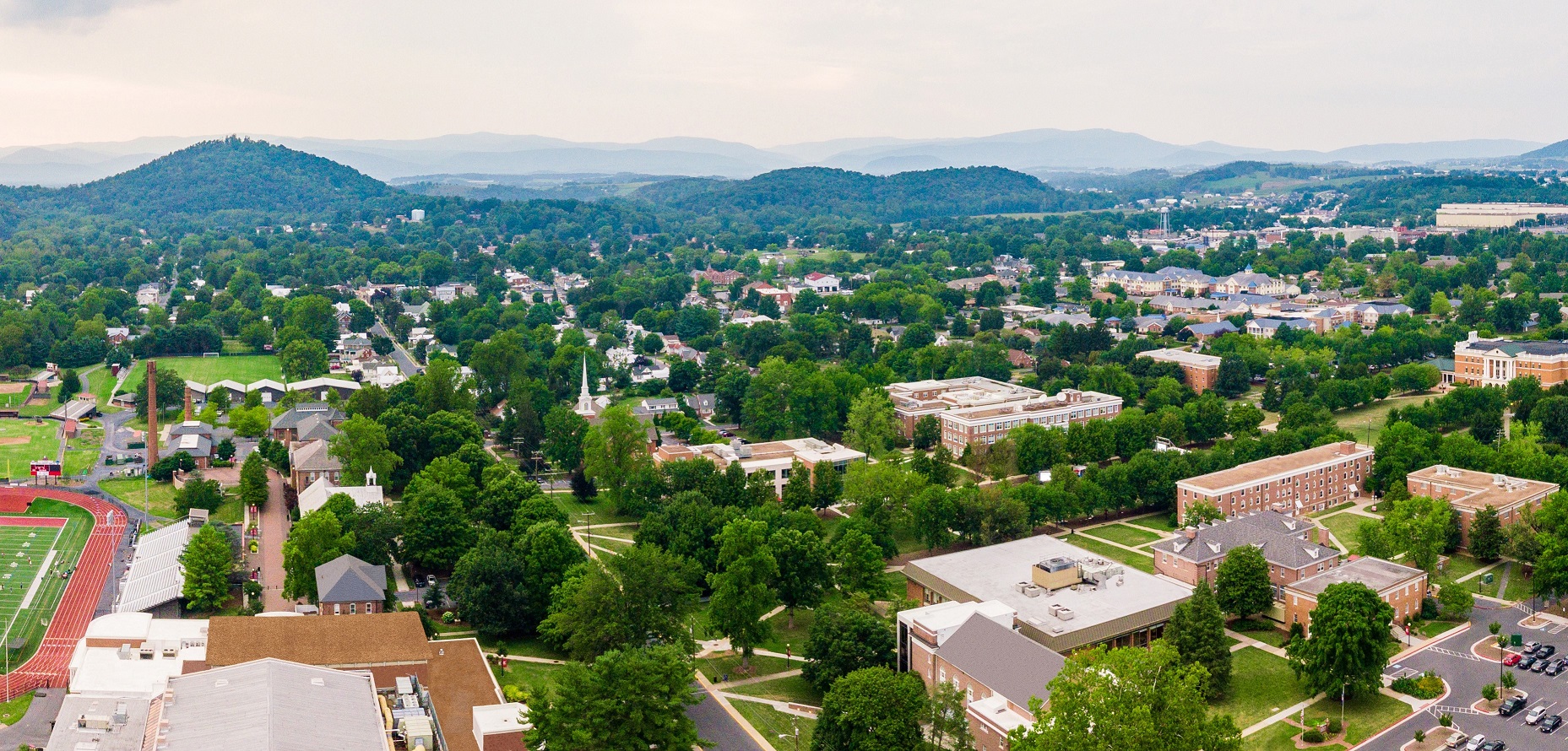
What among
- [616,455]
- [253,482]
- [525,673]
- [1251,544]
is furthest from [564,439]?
[1251,544]

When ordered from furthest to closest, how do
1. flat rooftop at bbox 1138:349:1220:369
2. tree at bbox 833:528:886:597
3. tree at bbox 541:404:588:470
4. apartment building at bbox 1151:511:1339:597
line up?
1. flat rooftop at bbox 1138:349:1220:369
2. tree at bbox 541:404:588:470
3. apartment building at bbox 1151:511:1339:597
4. tree at bbox 833:528:886:597

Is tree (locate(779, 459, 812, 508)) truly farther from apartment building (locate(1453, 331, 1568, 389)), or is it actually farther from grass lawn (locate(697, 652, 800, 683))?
apartment building (locate(1453, 331, 1568, 389))

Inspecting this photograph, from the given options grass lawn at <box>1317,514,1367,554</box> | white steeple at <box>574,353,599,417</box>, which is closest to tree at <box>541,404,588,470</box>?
white steeple at <box>574,353,599,417</box>

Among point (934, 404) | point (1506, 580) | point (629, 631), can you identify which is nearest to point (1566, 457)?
point (1506, 580)

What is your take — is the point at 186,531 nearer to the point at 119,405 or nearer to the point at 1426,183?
the point at 119,405

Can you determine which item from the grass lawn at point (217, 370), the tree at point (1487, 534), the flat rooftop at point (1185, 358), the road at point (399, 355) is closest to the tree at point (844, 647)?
the tree at point (1487, 534)

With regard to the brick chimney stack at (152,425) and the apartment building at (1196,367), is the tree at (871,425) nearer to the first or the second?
the apartment building at (1196,367)
